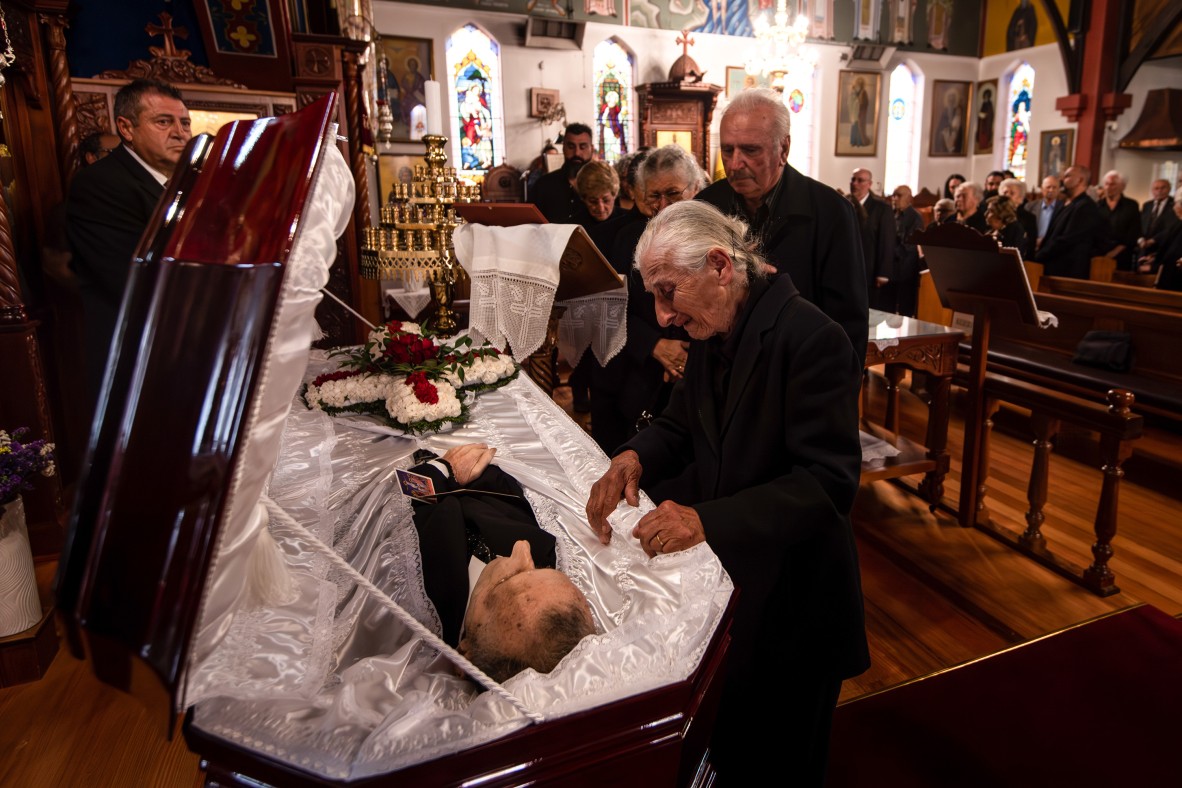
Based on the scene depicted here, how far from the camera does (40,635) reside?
2.68 metres

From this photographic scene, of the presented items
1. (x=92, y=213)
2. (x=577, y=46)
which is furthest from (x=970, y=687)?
(x=577, y=46)

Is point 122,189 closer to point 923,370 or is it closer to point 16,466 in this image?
point 16,466

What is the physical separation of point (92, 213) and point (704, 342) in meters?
2.93

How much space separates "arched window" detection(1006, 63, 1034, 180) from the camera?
15.8 metres

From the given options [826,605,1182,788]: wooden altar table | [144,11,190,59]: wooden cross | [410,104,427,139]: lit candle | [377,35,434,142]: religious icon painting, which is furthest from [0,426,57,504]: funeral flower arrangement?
[377,35,434,142]: religious icon painting

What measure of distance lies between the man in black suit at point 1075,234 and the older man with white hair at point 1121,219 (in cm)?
120

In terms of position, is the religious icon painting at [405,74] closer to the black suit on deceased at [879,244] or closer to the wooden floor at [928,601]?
the black suit on deceased at [879,244]

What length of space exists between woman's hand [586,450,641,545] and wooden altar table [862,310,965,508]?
2.14m

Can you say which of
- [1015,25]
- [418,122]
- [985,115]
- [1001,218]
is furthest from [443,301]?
[985,115]

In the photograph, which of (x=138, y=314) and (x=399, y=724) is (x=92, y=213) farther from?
(x=399, y=724)

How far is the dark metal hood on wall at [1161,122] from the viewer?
44.3 ft

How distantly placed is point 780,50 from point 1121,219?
5626 mm

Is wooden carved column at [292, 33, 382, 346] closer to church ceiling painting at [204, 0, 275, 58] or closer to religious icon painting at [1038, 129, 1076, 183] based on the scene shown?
church ceiling painting at [204, 0, 275, 58]

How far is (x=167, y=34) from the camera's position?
4512 millimetres
